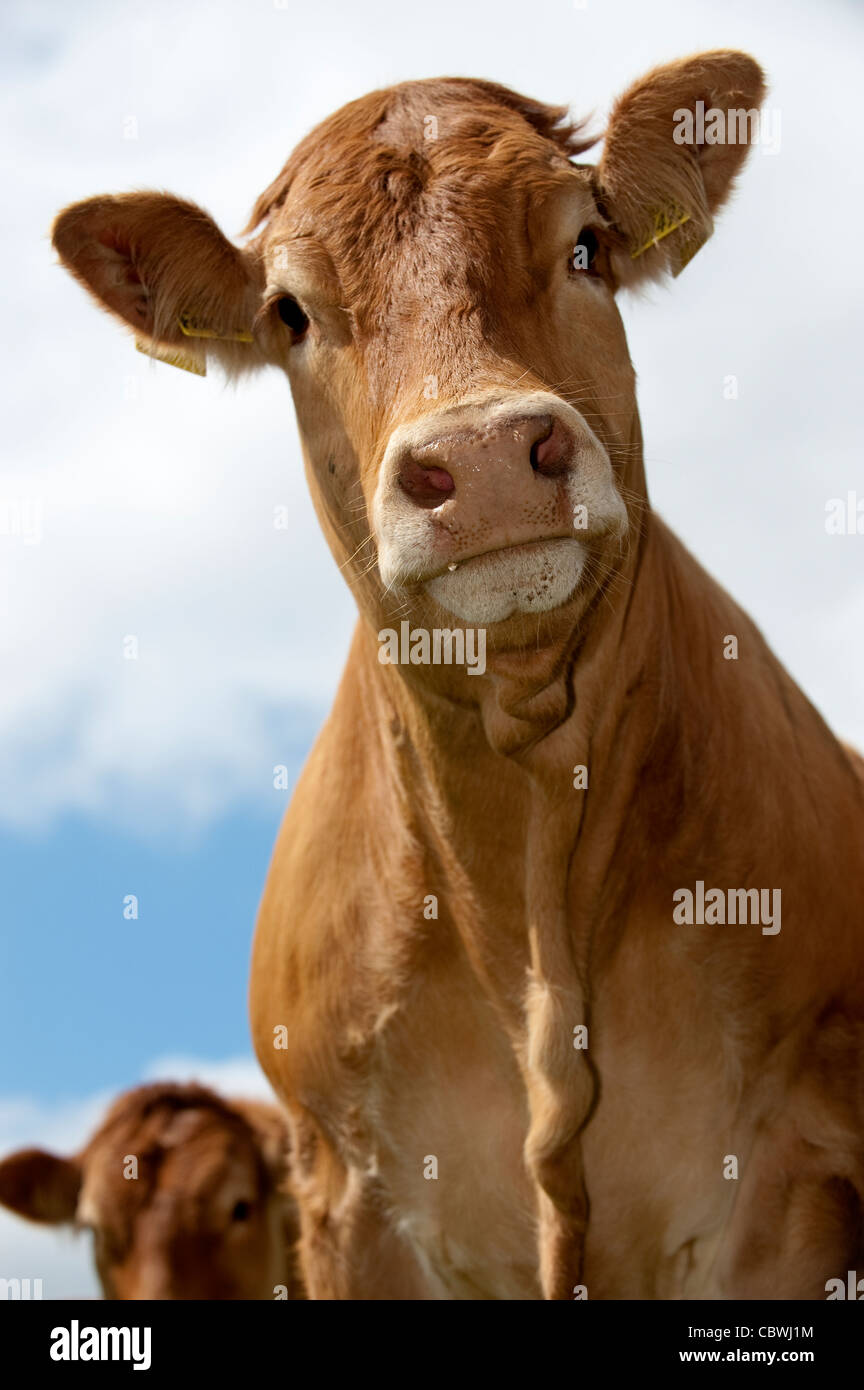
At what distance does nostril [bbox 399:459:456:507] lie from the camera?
11.8ft

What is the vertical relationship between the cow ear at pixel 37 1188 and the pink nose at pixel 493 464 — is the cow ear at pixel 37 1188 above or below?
below

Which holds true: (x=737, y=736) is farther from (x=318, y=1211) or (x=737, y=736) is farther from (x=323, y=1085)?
(x=318, y=1211)

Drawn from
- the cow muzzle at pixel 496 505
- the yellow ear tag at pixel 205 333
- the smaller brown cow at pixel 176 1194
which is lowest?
the smaller brown cow at pixel 176 1194

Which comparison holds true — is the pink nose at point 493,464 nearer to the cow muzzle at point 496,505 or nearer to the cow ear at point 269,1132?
the cow muzzle at point 496,505

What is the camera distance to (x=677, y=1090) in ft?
14.8

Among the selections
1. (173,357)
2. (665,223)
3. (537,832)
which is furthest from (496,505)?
(173,357)

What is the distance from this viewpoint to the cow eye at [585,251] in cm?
430

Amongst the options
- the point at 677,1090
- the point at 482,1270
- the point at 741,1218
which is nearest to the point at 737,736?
the point at 677,1090

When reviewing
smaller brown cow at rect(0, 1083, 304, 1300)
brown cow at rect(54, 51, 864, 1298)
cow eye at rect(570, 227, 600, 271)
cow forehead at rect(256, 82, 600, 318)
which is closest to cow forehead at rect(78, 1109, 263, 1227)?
smaller brown cow at rect(0, 1083, 304, 1300)

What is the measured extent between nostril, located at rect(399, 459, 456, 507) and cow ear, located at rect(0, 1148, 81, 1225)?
20.8 ft

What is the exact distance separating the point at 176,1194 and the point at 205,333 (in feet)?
16.2

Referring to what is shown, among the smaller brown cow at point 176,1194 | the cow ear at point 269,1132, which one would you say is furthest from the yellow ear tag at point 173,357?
the cow ear at point 269,1132

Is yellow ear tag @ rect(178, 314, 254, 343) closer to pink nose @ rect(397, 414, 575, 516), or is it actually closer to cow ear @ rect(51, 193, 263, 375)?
cow ear @ rect(51, 193, 263, 375)
